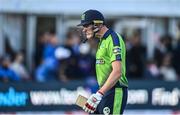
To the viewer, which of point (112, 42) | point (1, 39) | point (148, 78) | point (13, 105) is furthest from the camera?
point (1, 39)

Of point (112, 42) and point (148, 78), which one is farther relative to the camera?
point (148, 78)

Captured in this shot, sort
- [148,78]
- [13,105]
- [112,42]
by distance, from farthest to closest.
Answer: [148,78] < [13,105] < [112,42]

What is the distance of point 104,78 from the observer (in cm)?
800

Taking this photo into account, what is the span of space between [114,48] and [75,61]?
6985 millimetres

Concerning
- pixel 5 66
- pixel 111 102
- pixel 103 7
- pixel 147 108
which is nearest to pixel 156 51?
pixel 103 7

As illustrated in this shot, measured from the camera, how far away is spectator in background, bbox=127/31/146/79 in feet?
51.6

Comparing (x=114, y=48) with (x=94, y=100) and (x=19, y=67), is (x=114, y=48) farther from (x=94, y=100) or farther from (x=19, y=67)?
(x=19, y=67)

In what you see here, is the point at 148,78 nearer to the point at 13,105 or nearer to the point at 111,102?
the point at 13,105

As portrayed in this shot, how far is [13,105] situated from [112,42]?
5.97 metres

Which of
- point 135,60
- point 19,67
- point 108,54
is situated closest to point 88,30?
point 108,54

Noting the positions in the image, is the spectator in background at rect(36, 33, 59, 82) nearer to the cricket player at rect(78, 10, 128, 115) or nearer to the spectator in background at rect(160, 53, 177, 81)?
the spectator in background at rect(160, 53, 177, 81)

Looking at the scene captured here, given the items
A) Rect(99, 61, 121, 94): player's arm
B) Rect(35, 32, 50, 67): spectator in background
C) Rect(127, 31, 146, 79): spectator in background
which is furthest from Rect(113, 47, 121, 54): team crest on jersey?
Rect(35, 32, 50, 67): spectator in background

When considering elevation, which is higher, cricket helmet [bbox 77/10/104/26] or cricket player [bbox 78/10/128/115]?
cricket helmet [bbox 77/10/104/26]

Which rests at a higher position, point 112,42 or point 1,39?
point 112,42
